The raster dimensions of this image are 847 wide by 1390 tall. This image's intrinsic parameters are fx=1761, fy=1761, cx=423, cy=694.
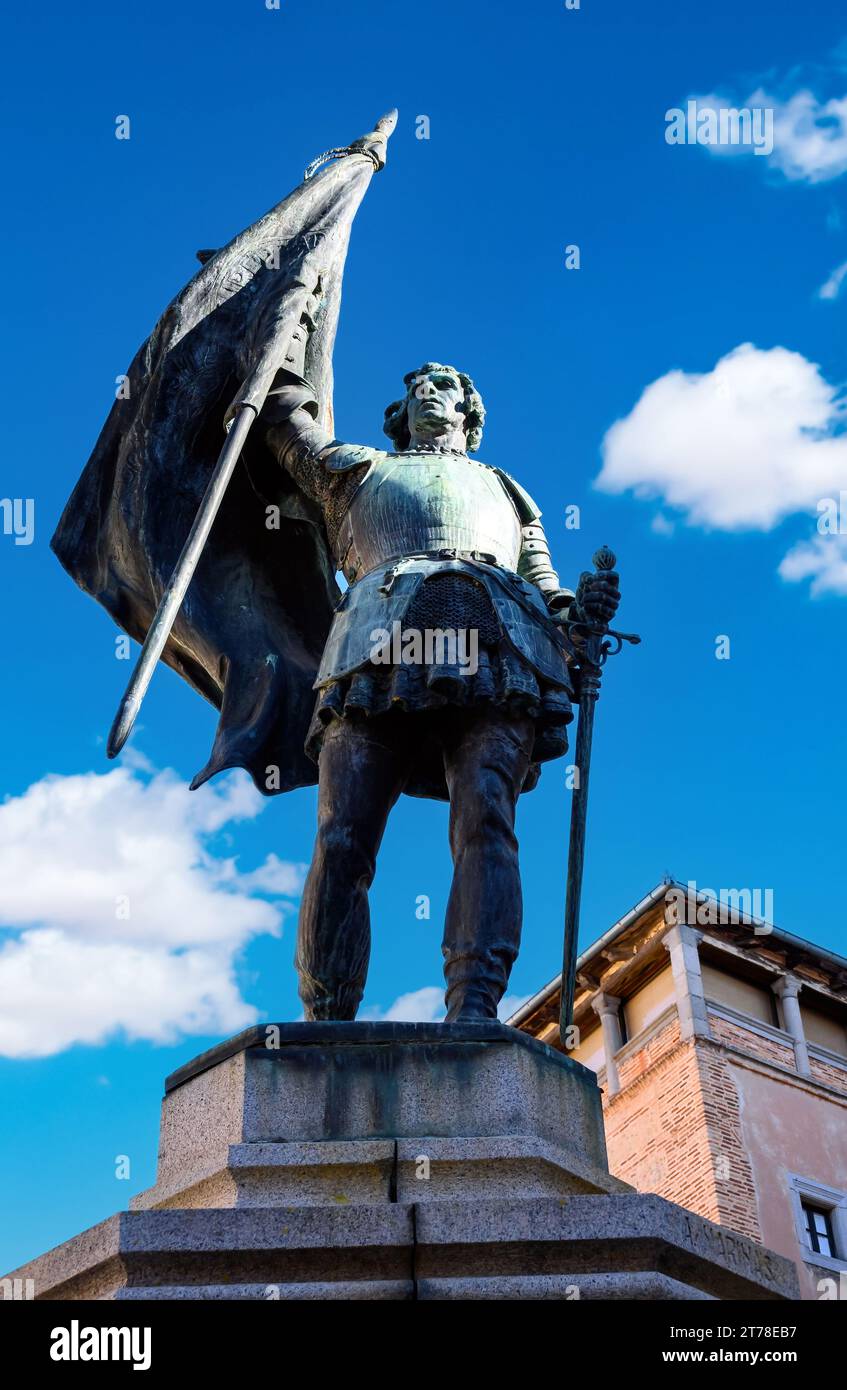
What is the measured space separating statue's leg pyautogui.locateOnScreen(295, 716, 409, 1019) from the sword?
2.31 ft

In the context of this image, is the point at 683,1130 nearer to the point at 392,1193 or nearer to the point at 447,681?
the point at 447,681

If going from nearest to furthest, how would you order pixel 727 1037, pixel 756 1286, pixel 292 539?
pixel 756 1286 → pixel 292 539 → pixel 727 1037

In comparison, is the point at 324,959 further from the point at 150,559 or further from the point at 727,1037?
the point at 727,1037

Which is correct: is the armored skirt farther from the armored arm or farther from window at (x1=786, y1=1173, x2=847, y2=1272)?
window at (x1=786, y1=1173, x2=847, y2=1272)

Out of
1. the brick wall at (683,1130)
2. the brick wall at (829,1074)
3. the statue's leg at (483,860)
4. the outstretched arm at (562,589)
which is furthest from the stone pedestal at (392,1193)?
the brick wall at (829,1074)

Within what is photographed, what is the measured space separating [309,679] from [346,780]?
107 centimetres

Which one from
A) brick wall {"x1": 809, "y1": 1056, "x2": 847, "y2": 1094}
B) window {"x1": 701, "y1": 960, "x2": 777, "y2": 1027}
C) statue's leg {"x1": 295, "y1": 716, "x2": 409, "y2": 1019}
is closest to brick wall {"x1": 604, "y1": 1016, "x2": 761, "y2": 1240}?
window {"x1": 701, "y1": 960, "x2": 777, "y2": 1027}

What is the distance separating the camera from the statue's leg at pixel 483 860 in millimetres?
5809

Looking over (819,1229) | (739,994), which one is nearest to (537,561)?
(819,1229)

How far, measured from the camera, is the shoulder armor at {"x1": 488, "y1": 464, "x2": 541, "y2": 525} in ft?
24.3

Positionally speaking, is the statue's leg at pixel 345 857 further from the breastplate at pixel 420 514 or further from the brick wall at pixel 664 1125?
the brick wall at pixel 664 1125

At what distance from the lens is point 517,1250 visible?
460cm
